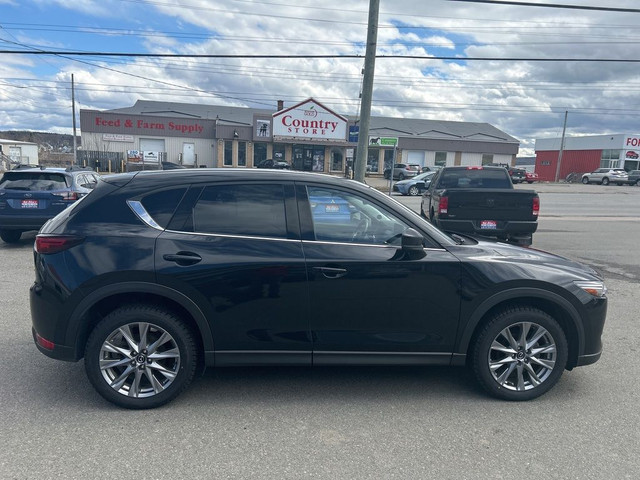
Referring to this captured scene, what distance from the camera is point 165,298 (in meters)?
3.57

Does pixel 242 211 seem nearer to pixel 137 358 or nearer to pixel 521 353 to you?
pixel 137 358

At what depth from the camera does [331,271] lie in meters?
3.56

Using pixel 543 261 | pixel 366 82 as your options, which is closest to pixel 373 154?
pixel 366 82

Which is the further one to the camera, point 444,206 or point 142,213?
point 444,206

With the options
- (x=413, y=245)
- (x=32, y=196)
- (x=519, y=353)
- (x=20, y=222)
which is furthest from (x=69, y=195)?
(x=519, y=353)

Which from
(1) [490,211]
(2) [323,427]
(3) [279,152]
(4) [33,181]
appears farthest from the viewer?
(3) [279,152]

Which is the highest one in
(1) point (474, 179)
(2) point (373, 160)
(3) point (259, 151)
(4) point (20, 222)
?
(3) point (259, 151)

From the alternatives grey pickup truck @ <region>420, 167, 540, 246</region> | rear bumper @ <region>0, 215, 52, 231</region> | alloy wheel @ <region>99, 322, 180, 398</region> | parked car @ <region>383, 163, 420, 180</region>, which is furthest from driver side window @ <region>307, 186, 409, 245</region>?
parked car @ <region>383, 163, 420, 180</region>

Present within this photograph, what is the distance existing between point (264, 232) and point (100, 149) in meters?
45.6

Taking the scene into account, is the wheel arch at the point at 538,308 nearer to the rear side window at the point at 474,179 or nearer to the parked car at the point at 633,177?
the rear side window at the point at 474,179

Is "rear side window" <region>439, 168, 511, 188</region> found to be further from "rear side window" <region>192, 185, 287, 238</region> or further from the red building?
the red building

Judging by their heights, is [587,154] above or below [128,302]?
above

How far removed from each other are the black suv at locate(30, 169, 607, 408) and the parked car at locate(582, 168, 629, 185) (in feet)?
170

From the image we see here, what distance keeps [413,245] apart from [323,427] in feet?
4.70
